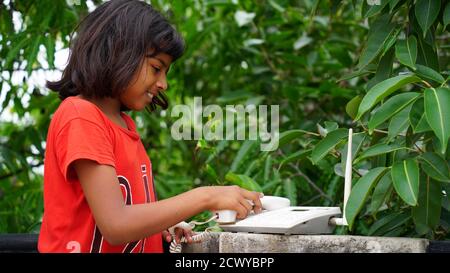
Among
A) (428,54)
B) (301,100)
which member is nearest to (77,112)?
(428,54)

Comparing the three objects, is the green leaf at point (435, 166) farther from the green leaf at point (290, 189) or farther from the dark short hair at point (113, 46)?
the green leaf at point (290, 189)

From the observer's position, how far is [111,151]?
144cm

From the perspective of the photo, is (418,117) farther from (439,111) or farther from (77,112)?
(77,112)

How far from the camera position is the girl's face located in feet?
5.08

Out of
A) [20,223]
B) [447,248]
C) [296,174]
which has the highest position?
[447,248]

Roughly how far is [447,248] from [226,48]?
7.08 ft

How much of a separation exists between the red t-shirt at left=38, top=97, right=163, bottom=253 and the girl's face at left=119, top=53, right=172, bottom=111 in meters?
0.06

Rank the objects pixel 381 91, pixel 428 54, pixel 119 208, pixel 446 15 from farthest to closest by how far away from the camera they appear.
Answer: pixel 428 54 → pixel 446 15 → pixel 381 91 → pixel 119 208

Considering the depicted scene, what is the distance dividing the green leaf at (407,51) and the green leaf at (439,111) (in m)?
0.24

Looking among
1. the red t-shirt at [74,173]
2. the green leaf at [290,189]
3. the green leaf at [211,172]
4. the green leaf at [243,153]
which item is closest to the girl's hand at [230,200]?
the red t-shirt at [74,173]

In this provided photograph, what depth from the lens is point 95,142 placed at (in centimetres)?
142

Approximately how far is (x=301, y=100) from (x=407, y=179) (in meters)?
1.78
